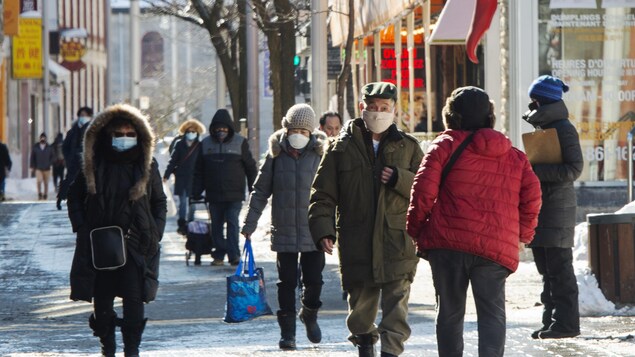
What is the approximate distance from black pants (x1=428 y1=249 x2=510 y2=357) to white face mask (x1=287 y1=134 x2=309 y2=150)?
3020mm

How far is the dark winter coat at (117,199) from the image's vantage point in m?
10.0

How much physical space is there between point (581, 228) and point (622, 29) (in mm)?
4158

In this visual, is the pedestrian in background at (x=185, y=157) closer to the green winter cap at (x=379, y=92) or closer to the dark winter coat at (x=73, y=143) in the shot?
the dark winter coat at (x=73, y=143)

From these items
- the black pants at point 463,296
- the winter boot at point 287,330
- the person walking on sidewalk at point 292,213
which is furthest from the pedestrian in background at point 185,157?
the black pants at point 463,296

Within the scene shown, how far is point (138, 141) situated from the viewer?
1020 cm

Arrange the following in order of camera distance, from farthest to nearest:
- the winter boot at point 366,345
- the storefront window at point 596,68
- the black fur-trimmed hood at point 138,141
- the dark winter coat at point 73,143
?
the dark winter coat at point 73,143, the storefront window at point 596,68, the black fur-trimmed hood at point 138,141, the winter boot at point 366,345

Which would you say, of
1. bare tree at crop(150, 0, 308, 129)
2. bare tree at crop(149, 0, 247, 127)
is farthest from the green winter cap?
bare tree at crop(149, 0, 247, 127)

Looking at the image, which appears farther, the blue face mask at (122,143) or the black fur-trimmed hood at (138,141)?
the blue face mask at (122,143)

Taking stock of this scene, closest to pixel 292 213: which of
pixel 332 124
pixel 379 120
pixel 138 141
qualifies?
pixel 138 141

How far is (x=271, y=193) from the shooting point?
11.7 metres

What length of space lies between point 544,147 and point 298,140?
1.63 metres

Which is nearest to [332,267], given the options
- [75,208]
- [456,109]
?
[75,208]

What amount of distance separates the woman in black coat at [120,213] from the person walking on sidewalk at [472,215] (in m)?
2.10

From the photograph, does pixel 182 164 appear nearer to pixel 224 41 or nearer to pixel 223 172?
pixel 223 172
